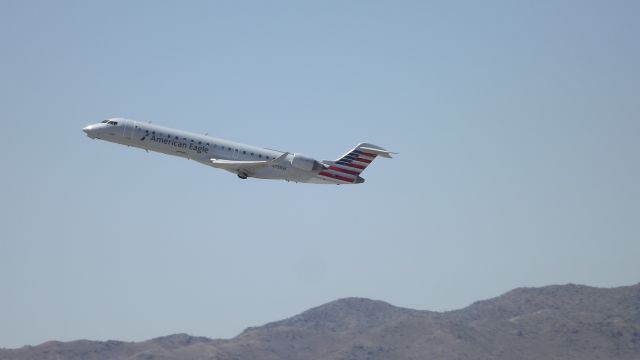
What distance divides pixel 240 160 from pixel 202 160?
3707 millimetres

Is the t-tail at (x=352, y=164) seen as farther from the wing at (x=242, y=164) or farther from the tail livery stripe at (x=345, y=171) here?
the wing at (x=242, y=164)

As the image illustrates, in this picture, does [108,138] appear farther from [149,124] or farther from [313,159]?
[313,159]

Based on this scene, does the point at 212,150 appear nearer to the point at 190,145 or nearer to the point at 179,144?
the point at 190,145

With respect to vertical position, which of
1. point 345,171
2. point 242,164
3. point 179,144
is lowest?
point 242,164

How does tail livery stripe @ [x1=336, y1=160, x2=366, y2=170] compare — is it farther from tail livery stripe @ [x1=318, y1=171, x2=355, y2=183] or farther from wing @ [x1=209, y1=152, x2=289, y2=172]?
wing @ [x1=209, y1=152, x2=289, y2=172]

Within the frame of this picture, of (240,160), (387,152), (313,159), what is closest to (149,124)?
(240,160)

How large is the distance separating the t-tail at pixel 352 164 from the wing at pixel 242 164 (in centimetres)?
659

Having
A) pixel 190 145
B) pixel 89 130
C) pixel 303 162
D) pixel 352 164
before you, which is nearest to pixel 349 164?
pixel 352 164

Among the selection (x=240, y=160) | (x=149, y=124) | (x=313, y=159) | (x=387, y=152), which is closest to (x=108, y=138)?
(x=149, y=124)

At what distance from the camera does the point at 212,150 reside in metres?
92.1

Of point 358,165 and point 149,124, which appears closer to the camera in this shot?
point 149,124

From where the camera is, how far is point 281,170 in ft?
307

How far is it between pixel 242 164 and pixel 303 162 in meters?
6.35

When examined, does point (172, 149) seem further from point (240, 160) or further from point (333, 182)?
point (333, 182)
